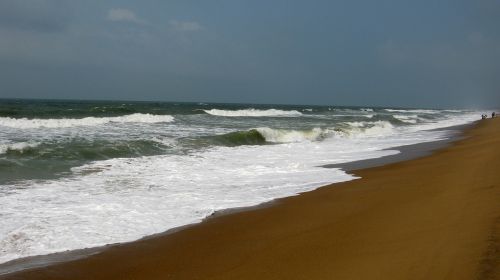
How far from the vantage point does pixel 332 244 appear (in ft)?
15.4

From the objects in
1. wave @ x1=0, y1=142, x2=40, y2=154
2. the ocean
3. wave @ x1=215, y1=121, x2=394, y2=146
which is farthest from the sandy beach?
wave @ x1=215, y1=121, x2=394, y2=146

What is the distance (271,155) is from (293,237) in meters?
8.56

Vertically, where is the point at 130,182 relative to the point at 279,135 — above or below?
below

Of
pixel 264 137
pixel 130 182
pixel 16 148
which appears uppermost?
pixel 16 148

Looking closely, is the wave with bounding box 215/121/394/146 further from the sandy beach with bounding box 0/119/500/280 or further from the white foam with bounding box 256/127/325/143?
the sandy beach with bounding box 0/119/500/280

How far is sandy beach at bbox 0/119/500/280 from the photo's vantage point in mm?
3896

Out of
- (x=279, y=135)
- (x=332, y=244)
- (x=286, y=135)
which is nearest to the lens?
(x=332, y=244)

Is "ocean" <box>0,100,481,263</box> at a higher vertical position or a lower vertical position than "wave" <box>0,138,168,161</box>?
lower

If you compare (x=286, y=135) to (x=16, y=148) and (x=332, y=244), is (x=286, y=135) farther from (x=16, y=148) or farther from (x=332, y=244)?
(x=332, y=244)

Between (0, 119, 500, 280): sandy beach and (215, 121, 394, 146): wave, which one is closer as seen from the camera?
(0, 119, 500, 280): sandy beach

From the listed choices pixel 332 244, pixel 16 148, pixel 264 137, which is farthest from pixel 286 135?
pixel 332 244

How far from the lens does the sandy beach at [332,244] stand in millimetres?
3896

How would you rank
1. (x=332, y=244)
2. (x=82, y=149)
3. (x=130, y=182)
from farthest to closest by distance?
(x=82, y=149), (x=130, y=182), (x=332, y=244)

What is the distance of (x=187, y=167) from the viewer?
35.1 feet
